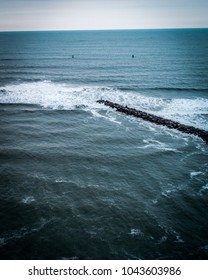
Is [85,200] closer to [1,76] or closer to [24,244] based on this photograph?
[24,244]

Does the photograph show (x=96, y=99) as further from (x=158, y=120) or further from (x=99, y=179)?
(x=99, y=179)

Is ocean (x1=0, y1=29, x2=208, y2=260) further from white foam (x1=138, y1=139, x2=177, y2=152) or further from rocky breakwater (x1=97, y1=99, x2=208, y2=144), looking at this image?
rocky breakwater (x1=97, y1=99, x2=208, y2=144)

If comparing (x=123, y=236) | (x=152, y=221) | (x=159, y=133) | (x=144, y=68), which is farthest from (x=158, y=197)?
(x=144, y=68)

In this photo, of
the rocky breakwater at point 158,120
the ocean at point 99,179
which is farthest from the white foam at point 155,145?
the rocky breakwater at point 158,120

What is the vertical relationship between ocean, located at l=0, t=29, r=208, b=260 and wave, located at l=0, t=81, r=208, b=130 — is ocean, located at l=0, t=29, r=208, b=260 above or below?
below

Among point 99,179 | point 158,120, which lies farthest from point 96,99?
point 99,179

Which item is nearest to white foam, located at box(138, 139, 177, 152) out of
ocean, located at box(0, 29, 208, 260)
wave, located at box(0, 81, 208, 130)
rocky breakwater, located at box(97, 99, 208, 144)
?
ocean, located at box(0, 29, 208, 260)
